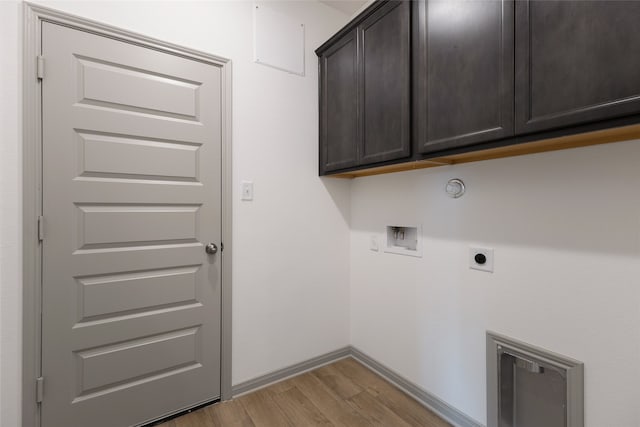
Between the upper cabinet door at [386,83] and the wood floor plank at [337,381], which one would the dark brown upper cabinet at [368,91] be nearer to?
the upper cabinet door at [386,83]

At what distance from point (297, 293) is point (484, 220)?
1.31 meters

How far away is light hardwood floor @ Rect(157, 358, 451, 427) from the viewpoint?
1.62 metres

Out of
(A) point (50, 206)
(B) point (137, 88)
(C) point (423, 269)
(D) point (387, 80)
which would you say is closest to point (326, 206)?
(C) point (423, 269)

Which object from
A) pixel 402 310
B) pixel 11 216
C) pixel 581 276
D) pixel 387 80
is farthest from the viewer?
pixel 402 310

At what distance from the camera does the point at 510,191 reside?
1.39 metres

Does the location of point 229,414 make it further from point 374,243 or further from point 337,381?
point 374,243

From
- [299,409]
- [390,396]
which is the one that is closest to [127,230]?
[299,409]

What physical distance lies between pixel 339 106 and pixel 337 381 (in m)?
1.90

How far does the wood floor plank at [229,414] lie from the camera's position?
5.32 ft

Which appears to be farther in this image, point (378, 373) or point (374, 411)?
point (378, 373)

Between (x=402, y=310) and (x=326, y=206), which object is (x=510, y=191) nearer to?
(x=402, y=310)

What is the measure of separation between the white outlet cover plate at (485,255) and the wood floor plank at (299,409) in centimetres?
118

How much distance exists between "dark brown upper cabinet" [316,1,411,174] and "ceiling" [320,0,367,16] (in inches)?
17.2

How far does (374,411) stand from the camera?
171cm
